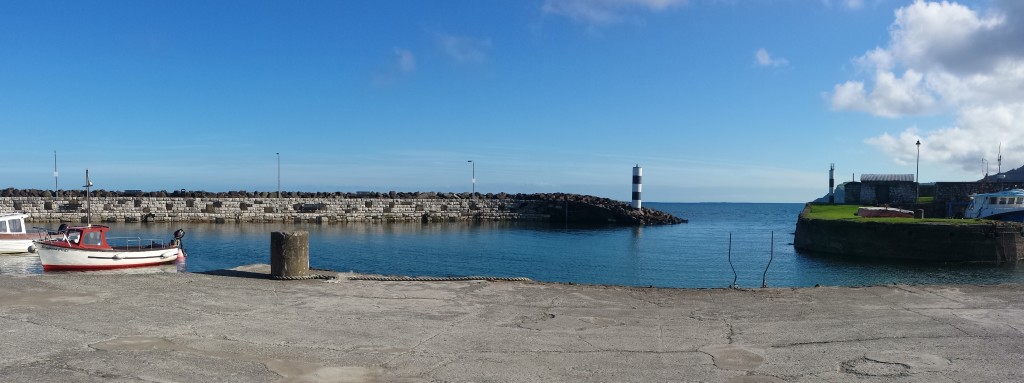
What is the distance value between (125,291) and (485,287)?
6352mm

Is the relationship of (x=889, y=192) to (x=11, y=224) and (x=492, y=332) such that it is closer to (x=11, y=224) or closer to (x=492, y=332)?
(x=492, y=332)

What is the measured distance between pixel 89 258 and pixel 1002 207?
4576cm

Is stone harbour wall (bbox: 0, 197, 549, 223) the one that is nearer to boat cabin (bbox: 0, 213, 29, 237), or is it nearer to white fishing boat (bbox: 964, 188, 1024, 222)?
boat cabin (bbox: 0, 213, 29, 237)

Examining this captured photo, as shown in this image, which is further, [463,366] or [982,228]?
[982,228]

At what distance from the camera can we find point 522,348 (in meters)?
8.47

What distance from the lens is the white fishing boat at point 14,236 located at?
27.3m

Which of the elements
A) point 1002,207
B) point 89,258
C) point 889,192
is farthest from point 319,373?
point 889,192

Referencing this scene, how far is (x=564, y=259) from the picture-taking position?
32.3 meters

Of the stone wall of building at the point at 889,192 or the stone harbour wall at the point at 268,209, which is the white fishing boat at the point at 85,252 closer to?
the stone harbour wall at the point at 268,209

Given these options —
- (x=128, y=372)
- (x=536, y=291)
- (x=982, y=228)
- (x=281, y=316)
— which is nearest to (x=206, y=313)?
(x=281, y=316)

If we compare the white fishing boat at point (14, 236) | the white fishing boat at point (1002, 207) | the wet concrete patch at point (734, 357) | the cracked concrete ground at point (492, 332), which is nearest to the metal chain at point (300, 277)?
the cracked concrete ground at point (492, 332)

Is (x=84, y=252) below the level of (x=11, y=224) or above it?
Answer: below

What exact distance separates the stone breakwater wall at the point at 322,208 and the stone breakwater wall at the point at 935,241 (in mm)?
31557

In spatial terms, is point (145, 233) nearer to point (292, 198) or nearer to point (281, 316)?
point (292, 198)
